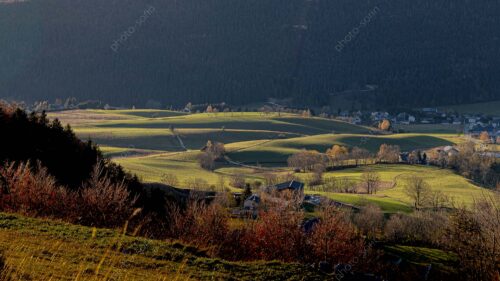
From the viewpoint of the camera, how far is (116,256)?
56.9ft

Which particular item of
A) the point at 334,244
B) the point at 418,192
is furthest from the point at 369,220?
the point at 334,244

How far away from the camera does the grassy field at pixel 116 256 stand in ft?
53.8

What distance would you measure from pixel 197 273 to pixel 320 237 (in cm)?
1859

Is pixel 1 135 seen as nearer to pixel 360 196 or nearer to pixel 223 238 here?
pixel 223 238

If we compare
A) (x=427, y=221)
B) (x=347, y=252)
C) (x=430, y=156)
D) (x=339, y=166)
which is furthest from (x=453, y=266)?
(x=430, y=156)

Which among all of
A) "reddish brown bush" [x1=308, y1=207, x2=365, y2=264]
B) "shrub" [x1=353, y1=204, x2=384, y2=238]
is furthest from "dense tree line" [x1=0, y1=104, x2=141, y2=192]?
"shrub" [x1=353, y1=204, x2=384, y2=238]

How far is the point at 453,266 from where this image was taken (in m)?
38.3

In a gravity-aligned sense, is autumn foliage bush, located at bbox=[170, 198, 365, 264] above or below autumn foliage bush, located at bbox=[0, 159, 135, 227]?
below

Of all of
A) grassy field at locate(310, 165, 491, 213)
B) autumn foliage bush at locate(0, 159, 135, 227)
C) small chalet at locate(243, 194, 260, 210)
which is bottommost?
grassy field at locate(310, 165, 491, 213)

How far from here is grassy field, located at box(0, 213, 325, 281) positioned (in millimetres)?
16391

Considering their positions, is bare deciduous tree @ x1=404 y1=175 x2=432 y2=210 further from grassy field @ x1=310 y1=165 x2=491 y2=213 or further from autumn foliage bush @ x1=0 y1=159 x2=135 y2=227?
autumn foliage bush @ x1=0 y1=159 x2=135 y2=227

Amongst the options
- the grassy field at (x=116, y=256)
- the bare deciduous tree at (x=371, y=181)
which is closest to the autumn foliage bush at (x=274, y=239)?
the grassy field at (x=116, y=256)

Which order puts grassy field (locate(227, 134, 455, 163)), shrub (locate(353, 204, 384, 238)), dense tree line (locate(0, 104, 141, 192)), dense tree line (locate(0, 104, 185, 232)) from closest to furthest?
dense tree line (locate(0, 104, 185, 232)) → dense tree line (locate(0, 104, 141, 192)) → shrub (locate(353, 204, 384, 238)) → grassy field (locate(227, 134, 455, 163))

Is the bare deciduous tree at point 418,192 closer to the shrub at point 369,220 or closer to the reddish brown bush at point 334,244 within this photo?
the shrub at point 369,220
